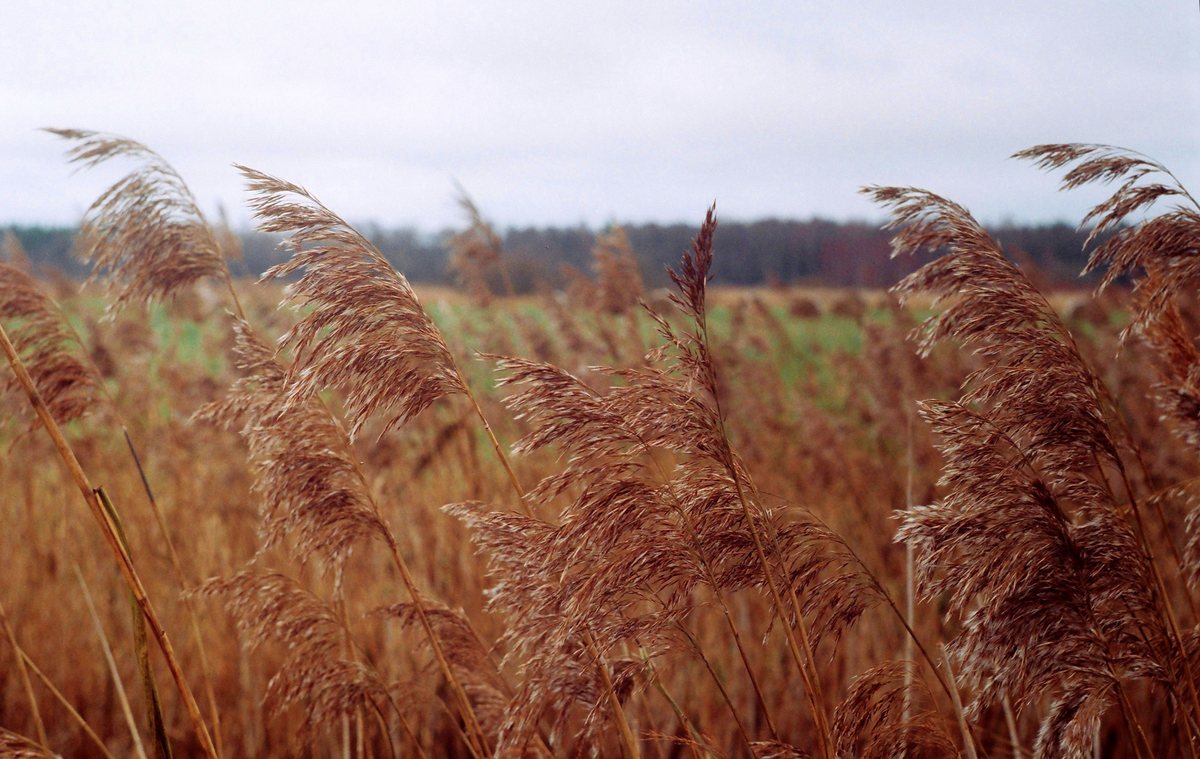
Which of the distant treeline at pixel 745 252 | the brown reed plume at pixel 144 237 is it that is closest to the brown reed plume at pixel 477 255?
the distant treeline at pixel 745 252

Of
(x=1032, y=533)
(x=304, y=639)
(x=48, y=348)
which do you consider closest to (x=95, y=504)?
(x=304, y=639)

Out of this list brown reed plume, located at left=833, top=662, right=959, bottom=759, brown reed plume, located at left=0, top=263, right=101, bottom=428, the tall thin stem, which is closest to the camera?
the tall thin stem

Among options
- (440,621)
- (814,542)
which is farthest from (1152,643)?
(440,621)

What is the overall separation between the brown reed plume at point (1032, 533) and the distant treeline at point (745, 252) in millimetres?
1839

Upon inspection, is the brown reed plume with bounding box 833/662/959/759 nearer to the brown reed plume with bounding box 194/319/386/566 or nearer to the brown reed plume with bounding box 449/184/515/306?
the brown reed plume with bounding box 194/319/386/566

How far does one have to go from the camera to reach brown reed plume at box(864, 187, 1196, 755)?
4.59 feet

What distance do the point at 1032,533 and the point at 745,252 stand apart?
5.93 meters

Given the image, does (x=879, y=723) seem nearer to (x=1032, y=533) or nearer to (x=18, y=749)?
(x=1032, y=533)

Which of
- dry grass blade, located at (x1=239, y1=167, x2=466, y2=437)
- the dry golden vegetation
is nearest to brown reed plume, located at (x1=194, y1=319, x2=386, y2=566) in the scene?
the dry golden vegetation

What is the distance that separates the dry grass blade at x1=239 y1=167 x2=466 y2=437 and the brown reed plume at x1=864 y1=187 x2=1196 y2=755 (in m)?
0.82

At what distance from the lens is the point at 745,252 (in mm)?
7164

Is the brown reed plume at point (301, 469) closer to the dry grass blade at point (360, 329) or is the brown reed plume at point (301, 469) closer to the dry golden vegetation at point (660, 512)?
the dry golden vegetation at point (660, 512)

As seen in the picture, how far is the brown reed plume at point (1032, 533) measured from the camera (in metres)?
1.40

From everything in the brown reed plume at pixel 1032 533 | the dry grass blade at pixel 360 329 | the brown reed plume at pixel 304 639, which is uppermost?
the dry grass blade at pixel 360 329
